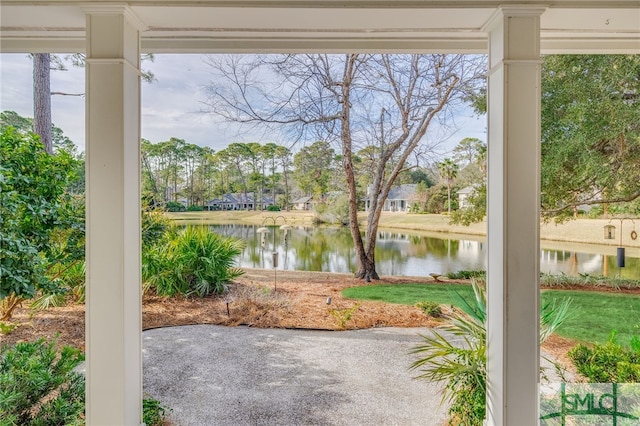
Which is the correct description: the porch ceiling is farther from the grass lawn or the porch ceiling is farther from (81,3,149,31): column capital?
the grass lawn

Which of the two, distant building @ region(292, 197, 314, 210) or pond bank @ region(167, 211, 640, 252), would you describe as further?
distant building @ region(292, 197, 314, 210)

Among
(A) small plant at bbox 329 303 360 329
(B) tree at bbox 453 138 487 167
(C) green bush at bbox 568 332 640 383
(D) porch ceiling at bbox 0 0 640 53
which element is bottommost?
(C) green bush at bbox 568 332 640 383

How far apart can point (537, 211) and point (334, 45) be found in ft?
5.21

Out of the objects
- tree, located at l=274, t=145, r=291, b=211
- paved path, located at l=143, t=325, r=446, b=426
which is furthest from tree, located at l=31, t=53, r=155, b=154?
paved path, located at l=143, t=325, r=446, b=426

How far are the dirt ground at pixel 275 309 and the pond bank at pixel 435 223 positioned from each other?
22.7 inches

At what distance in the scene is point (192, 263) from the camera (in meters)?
A: 3.44

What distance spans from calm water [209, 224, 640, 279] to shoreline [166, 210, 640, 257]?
79 mm

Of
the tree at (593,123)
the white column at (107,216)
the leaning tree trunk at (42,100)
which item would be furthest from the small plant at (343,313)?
the leaning tree trunk at (42,100)

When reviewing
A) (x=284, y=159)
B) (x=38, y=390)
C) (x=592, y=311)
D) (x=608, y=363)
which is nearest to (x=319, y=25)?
(x=284, y=159)

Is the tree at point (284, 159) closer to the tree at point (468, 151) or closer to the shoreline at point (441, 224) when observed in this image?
the shoreline at point (441, 224)

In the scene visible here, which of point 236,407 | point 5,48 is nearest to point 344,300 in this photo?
point 236,407

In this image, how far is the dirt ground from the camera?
3.06 meters

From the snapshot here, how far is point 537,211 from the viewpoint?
5.16 ft

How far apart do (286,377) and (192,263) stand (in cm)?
171
